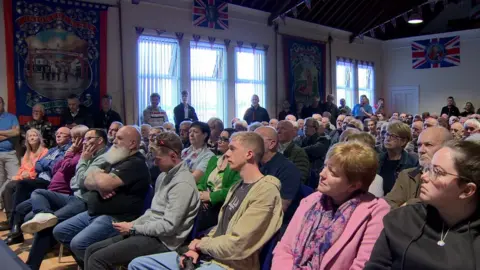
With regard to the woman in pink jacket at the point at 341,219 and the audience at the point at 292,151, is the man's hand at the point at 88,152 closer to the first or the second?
the audience at the point at 292,151

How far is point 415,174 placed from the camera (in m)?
2.59

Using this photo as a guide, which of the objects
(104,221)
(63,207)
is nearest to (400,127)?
(104,221)

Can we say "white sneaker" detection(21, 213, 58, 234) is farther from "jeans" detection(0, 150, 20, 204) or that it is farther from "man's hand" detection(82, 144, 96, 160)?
"jeans" detection(0, 150, 20, 204)

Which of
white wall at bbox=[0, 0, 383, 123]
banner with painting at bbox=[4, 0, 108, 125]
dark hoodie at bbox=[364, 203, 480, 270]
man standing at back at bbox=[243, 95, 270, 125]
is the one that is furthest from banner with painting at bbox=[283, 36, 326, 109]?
dark hoodie at bbox=[364, 203, 480, 270]

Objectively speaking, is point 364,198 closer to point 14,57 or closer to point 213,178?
point 213,178

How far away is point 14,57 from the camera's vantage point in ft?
23.6

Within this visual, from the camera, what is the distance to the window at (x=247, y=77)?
1050 centimetres

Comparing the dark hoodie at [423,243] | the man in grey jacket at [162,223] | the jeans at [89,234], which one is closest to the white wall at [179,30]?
the jeans at [89,234]

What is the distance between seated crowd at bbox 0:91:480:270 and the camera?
150 cm

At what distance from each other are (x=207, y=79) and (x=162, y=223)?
7.47 m

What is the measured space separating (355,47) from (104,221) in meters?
12.6

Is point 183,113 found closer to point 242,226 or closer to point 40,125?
point 40,125

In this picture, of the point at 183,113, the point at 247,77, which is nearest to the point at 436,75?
the point at 247,77

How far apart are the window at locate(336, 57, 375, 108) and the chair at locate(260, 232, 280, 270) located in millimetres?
11476
